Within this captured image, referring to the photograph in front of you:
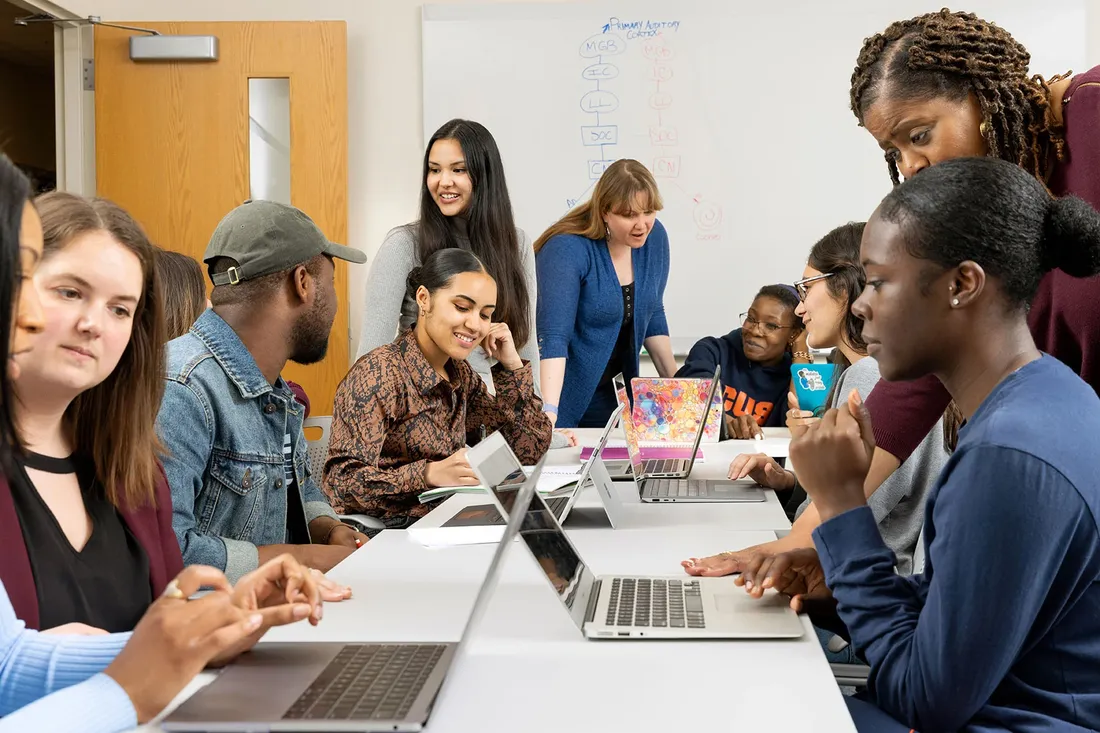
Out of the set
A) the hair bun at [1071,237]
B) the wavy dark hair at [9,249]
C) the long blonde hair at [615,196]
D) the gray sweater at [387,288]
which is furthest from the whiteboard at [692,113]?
the wavy dark hair at [9,249]

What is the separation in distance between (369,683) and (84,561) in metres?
0.44

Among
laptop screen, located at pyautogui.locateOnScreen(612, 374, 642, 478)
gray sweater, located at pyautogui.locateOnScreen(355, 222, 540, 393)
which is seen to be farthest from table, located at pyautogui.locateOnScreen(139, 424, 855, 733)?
gray sweater, located at pyautogui.locateOnScreen(355, 222, 540, 393)

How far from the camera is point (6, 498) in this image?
1073 mm

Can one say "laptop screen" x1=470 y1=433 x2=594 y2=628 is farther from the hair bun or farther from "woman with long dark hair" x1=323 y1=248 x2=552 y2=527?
"woman with long dark hair" x1=323 y1=248 x2=552 y2=527

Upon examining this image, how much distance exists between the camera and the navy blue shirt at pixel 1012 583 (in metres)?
0.94

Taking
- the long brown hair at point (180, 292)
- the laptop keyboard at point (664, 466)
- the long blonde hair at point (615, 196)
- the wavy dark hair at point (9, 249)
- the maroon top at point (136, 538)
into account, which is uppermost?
the long blonde hair at point (615, 196)

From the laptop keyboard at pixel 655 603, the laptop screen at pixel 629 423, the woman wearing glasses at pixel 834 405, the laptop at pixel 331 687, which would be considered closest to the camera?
the laptop at pixel 331 687

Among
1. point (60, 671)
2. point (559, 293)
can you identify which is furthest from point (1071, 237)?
point (559, 293)

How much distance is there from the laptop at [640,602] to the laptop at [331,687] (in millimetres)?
100

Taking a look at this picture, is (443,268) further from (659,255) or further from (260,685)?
(260,685)

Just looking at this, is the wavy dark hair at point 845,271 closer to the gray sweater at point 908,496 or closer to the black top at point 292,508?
the gray sweater at point 908,496

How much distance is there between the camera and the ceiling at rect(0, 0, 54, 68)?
15.7ft

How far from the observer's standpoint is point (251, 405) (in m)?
1.78

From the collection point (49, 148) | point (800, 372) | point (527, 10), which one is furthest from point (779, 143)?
point (49, 148)
